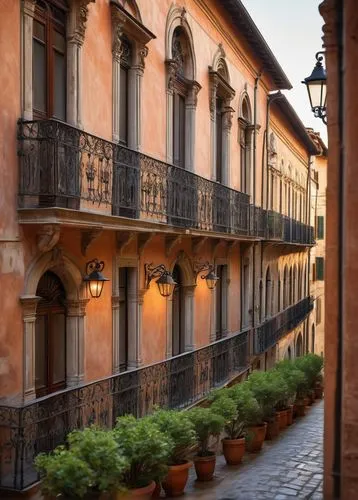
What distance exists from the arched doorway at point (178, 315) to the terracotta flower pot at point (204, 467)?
4920mm

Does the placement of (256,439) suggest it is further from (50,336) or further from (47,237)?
(47,237)

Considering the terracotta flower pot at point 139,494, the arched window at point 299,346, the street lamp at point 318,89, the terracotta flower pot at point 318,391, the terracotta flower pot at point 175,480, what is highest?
the street lamp at point 318,89

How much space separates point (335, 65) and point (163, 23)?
318 inches

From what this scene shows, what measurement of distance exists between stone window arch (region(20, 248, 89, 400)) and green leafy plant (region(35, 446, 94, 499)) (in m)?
2.12

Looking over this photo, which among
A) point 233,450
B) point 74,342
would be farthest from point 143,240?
point 233,450

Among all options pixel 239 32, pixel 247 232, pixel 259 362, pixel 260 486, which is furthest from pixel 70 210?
pixel 259 362

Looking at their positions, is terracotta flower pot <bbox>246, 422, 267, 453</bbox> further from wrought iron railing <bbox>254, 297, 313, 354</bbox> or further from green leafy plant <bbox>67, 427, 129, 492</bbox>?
wrought iron railing <bbox>254, 297, 313, 354</bbox>

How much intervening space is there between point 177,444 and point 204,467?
157 cm

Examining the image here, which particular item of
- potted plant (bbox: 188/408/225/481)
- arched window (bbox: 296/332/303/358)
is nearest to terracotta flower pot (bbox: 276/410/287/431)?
potted plant (bbox: 188/408/225/481)

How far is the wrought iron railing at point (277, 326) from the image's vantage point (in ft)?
72.4

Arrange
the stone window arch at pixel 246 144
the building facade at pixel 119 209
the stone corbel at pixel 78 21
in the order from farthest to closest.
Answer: the stone window arch at pixel 246 144
the stone corbel at pixel 78 21
the building facade at pixel 119 209

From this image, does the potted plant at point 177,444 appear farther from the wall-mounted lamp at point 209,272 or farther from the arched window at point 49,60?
the wall-mounted lamp at point 209,272

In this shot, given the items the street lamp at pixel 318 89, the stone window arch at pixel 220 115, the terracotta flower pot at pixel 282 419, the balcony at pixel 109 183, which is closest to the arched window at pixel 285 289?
the stone window arch at pixel 220 115

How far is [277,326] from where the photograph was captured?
86.0 feet
